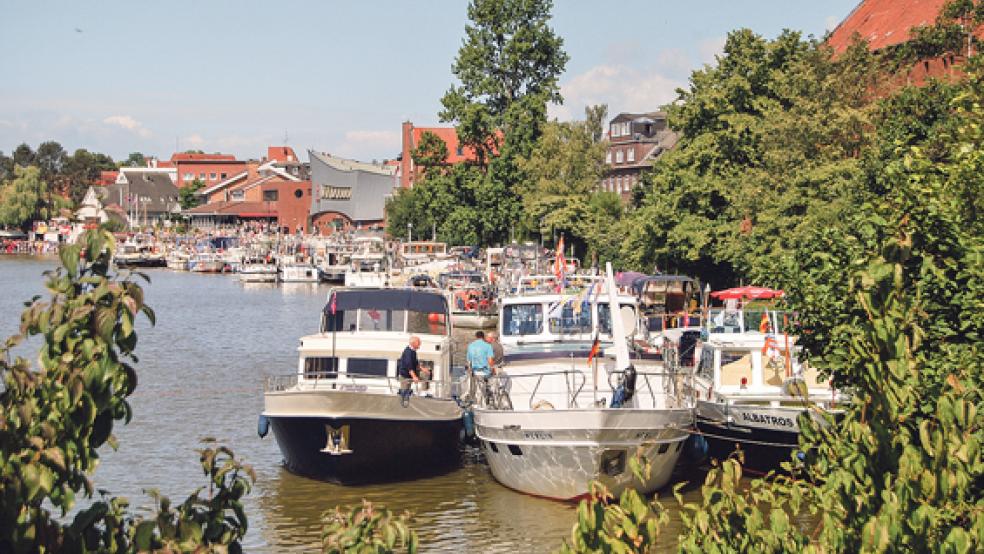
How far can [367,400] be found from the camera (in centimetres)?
2302

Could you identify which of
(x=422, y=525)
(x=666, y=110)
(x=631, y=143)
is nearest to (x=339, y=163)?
(x=631, y=143)

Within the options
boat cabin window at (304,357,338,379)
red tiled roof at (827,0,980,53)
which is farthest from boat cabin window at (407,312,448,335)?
red tiled roof at (827,0,980,53)

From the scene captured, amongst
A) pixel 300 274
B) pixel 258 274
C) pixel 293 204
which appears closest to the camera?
pixel 300 274

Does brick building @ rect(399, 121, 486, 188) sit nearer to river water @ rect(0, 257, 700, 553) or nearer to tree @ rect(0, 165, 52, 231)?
tree @ rect(0, 165, 52, 231)

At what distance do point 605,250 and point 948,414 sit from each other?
67.3m

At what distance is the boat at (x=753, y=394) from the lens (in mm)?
24156

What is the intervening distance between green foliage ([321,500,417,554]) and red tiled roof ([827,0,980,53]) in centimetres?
5839

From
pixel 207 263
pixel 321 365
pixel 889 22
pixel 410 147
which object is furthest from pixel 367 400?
Result: pixel 410 147

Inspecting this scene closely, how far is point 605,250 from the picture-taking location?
75.1 m

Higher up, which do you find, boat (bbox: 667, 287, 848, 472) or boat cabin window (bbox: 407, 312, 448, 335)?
boat cabin window (bbox: 407, 312, 448, 335)

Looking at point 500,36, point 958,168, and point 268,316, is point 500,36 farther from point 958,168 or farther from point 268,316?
point 958,168

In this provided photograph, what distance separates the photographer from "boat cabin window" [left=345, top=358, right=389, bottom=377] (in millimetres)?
25562

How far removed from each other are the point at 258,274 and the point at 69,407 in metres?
109

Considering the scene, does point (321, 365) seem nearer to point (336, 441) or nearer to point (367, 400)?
point (336, 441)
